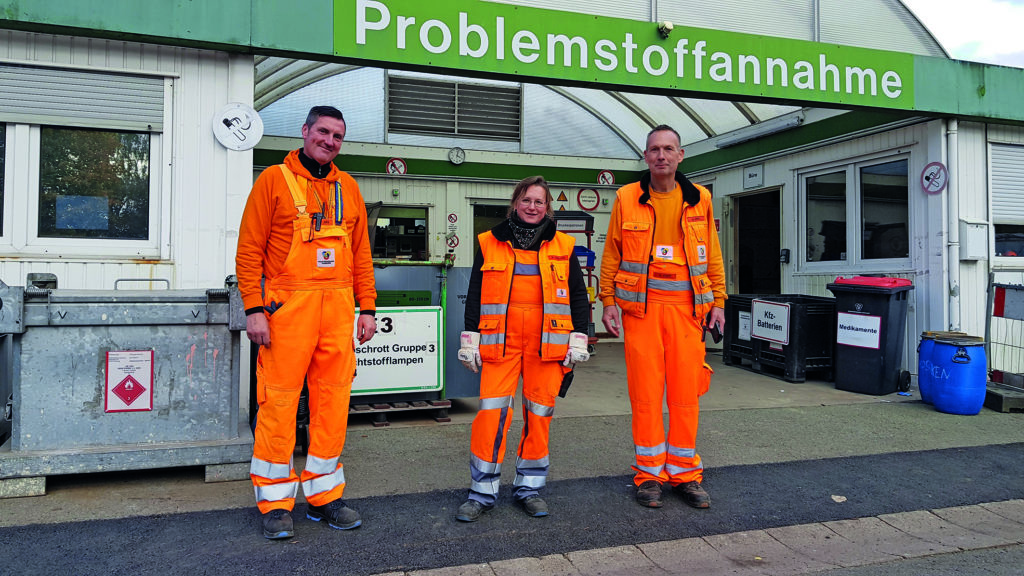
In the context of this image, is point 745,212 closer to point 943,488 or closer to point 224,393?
point 943,488

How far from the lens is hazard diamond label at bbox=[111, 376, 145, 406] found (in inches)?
145

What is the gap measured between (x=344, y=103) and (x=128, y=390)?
23.1 ft

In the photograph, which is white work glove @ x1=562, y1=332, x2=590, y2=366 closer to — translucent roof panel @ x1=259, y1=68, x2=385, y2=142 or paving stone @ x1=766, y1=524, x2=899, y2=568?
paving stone @ x1=766, y1=524, x2=899, y2=568

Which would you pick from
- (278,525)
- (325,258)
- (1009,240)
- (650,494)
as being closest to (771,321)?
(1009,240)

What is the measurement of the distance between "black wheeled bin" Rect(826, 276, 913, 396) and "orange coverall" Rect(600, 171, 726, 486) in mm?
4243

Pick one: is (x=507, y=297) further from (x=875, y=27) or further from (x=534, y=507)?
(x=875, y=27)

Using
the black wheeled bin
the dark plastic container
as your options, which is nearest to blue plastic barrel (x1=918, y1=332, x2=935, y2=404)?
the black wheeled bin

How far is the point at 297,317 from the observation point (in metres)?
3.03

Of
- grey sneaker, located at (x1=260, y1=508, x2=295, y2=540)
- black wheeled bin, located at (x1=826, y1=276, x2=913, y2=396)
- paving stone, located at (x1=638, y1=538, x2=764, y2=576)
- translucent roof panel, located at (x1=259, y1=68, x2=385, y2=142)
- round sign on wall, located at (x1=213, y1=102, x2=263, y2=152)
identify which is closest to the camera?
paving stone, located at (x1=638, y1=538, x2=764, y2=576)

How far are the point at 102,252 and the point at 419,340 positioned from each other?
2.51m

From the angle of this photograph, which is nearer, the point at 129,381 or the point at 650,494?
the point at 650,494

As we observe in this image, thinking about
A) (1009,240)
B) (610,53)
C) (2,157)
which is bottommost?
(1009,240)

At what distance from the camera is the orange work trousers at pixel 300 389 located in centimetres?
302

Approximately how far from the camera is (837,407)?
6320mm
